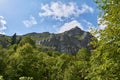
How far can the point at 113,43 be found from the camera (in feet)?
89.1

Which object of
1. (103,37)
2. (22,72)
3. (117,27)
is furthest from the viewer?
(22,72)

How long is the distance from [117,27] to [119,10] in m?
1.75

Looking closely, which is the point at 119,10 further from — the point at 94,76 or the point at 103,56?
the point at 94,76

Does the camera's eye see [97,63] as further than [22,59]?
No

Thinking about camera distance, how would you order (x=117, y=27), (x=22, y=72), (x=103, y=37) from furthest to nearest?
(x=22, y=72) → (x=103, y=37) → (x=117, y=27)

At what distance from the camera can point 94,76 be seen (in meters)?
28.8

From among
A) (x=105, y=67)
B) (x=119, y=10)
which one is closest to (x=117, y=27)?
(x=119, y=10)

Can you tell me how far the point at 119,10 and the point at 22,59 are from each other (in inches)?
2624

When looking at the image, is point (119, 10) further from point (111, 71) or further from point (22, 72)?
point (22, 72)

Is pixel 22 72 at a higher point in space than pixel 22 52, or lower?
lower

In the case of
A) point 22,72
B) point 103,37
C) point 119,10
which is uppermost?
point 119,10

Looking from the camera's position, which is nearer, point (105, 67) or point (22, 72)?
point (105, 67)

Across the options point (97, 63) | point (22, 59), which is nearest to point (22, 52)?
point (22, 59)

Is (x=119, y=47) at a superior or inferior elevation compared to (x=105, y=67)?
superior
